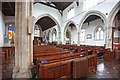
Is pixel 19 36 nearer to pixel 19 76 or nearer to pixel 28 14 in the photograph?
pixel 28 14

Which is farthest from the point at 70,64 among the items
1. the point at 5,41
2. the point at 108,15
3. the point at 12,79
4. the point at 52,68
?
the point at 5,41

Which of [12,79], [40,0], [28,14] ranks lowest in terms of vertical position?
[12,79]

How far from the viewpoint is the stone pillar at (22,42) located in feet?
12.5

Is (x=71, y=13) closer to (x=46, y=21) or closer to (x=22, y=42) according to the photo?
(x=46, y=21)

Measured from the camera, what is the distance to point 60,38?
66.1 ft

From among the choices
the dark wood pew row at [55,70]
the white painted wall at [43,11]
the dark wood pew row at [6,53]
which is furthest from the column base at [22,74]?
the white painted wall at [43,11]

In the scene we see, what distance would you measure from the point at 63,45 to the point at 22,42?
10684 millimetres

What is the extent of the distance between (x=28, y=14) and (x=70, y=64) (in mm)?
2259

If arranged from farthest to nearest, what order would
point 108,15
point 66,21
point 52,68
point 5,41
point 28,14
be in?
1. point 66,21
2. point 5,41
3. point 108,15
4. point 28,14
5. point 52,68

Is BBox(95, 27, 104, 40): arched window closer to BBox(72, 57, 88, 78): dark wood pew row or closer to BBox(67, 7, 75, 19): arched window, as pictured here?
BBox(67, 7, 75, 19): arched window

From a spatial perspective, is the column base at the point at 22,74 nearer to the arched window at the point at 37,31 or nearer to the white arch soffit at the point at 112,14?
the white arch soffit at the point at 112,14

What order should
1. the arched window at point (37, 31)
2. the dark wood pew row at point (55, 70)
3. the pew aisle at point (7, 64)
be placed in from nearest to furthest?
the dark wood pew row at point (55, 70) → the pew aisle at point (7, 64) → the arched window at point (37, 31)

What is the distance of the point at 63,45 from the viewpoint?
47.1 ft

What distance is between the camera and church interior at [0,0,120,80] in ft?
12.6
